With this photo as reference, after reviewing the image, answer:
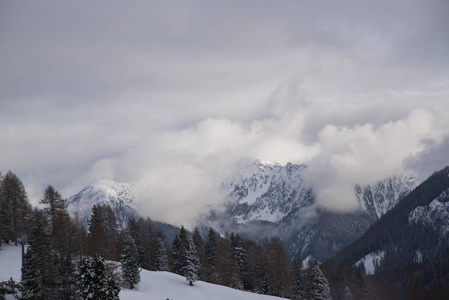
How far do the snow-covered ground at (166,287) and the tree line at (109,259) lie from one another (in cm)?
207

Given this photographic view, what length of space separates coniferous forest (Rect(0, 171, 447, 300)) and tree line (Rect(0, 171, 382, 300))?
3.2 inches

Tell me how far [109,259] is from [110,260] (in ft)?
1.16

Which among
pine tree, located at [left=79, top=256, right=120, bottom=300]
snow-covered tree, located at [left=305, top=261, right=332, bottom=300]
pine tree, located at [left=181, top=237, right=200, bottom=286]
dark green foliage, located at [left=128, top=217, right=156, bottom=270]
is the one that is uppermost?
dark green foliage, located at [left=128, top=217, right=156, bottom=270]

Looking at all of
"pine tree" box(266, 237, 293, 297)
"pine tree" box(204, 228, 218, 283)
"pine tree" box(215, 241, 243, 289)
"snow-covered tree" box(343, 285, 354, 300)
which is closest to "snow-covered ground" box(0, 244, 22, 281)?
"pine tree" box(215, 241, 243, 289)

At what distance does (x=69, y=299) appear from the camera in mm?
44594

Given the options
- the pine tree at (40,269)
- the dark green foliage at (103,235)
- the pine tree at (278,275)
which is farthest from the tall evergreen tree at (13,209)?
the pine tree at (278,275)

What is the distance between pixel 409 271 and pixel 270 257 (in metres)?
152

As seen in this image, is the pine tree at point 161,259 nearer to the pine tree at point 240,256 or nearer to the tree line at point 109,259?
the tree line at point 109,259

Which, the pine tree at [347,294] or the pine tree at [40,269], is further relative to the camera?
the pine tree at [347,294]

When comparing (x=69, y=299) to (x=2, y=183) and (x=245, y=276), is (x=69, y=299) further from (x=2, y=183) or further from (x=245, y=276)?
(x=245, y=276)

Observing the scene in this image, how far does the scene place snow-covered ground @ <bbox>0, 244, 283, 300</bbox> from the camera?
5258 cm

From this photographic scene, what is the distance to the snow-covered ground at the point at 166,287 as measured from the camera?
173ft

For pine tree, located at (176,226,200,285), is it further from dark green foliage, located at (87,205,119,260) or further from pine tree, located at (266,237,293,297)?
pine tree, located at (266,237,293,297)

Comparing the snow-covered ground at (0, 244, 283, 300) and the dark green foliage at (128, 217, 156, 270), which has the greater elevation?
the dark green foliage at (128, 217, 156, 270)
